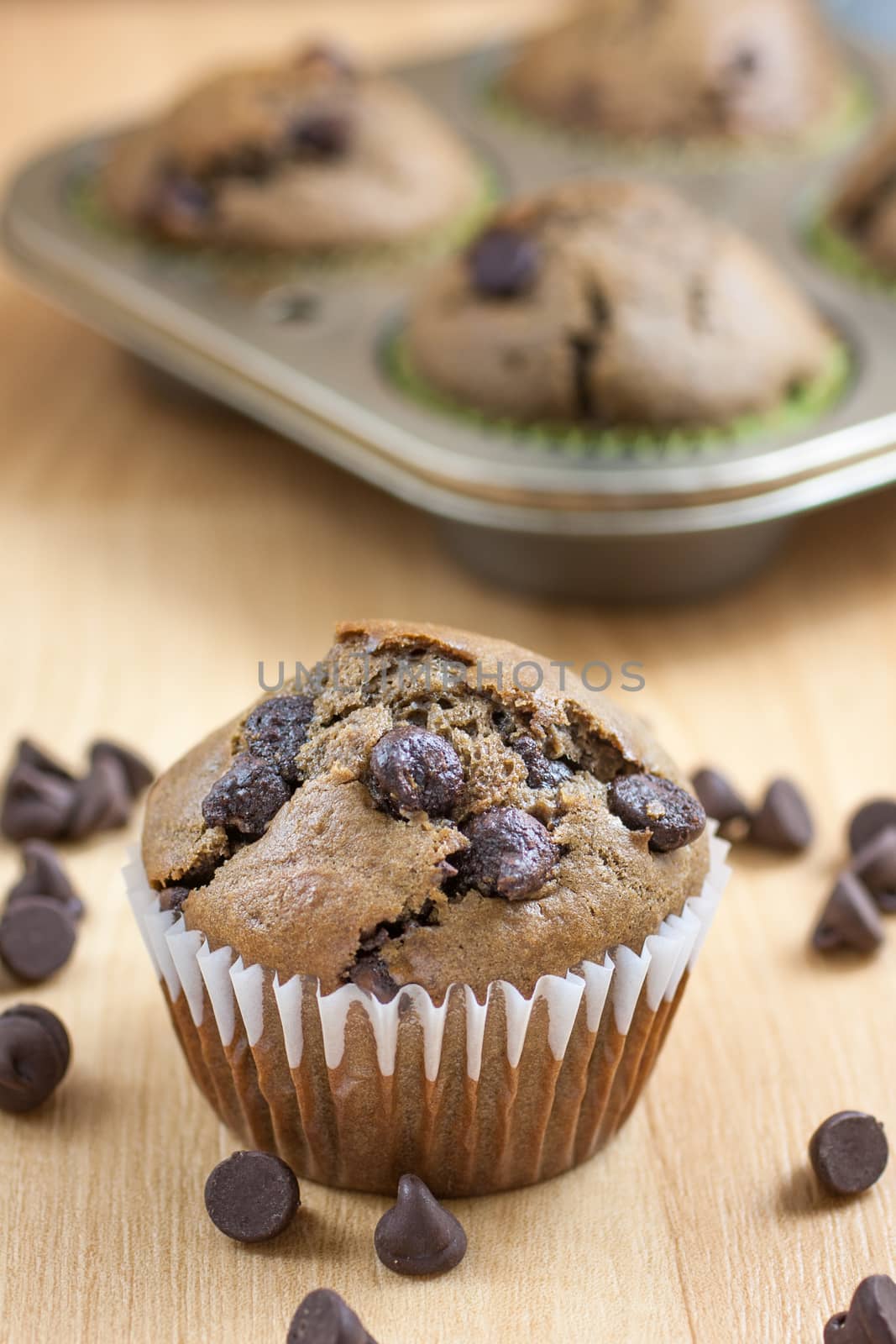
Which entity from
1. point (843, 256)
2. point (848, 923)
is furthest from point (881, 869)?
point (843, 256)

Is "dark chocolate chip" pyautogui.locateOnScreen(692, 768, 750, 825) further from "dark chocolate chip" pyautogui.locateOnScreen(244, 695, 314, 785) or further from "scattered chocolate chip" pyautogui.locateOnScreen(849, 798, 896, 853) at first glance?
"dark chocolate chip" pyautogui.locateOnScreen(244, 695, 314, 785)

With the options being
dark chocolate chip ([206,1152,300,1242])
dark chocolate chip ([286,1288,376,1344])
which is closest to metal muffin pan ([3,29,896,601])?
dark chocolate chip ([206,1152,300,1242])

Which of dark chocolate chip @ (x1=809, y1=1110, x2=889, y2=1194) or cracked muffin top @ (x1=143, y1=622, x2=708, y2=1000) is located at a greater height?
cracked muffin top @ (x1=143, y1=622, x2=708, y2=1000)

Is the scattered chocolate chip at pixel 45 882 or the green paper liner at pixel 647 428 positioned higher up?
the green paper liner at pixel 647 428

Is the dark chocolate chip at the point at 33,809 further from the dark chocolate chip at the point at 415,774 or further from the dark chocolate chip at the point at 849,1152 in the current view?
the dark chocolate chip at the point at 849,1152

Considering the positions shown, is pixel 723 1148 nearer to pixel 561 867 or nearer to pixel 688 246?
pixel 561 867

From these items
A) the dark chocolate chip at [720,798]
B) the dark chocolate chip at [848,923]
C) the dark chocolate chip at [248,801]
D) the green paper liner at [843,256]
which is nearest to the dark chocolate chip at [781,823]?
the dark chocolate chip at [720,798]
